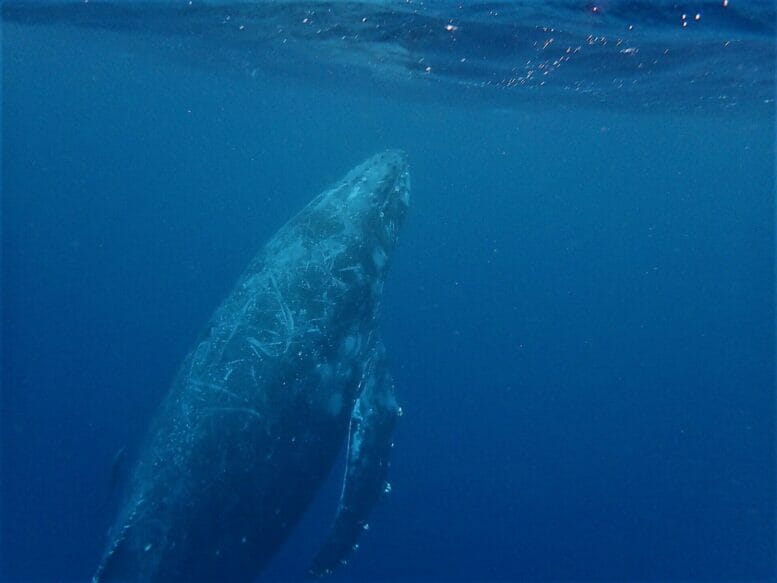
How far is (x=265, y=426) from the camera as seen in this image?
288 inches

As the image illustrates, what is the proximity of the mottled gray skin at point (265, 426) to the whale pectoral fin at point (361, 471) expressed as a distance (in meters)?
0.01

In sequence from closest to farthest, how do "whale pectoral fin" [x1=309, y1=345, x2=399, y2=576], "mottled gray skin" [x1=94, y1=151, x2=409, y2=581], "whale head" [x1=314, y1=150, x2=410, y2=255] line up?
"mottled gray skin" [x1=94, y1=151, x2=409, y2=581] → "whale pectoral fin" [x1=309, y1=345, x2=399, y2=576] → "whale head" [x1=314, y1=150, x2=410, y2=255]

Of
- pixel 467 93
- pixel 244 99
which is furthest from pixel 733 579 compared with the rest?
pixel 244 99

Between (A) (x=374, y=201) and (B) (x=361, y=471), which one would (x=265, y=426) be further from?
(A) (x=374, y=201)

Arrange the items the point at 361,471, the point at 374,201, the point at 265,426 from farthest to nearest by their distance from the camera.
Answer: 1. the point at 374,201
2. the point at 361,471
3. the point at 265,426

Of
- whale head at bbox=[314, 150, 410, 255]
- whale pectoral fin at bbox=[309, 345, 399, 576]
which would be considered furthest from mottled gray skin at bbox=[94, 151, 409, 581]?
whale head at bbox=[314, 150, 410, 255]

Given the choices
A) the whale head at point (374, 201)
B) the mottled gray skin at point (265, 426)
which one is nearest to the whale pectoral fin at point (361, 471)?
the mottled gray skin at point (265, 426)

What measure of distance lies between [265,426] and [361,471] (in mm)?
1400

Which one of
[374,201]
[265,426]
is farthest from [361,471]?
[374,201]

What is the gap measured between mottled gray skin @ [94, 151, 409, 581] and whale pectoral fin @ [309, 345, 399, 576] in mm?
14

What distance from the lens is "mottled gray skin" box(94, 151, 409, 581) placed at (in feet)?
23.1

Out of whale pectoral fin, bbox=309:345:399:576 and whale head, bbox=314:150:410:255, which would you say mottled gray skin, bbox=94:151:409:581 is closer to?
whale pectoral fin, bbox=309:345:399:576

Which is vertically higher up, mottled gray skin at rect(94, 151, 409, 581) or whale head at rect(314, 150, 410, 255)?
whale head at rect(314, 150, 410, 255)

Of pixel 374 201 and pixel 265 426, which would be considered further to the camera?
pixel 374 201
